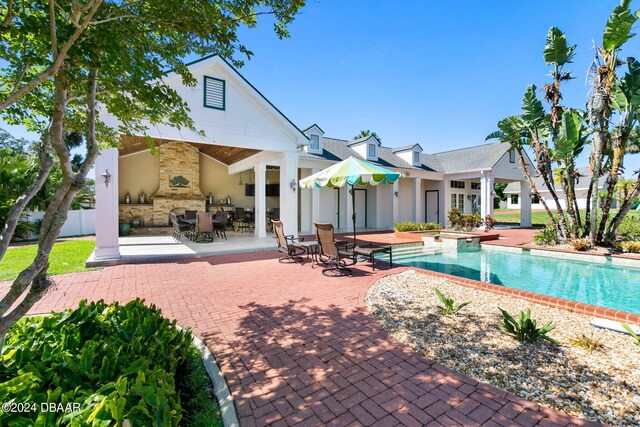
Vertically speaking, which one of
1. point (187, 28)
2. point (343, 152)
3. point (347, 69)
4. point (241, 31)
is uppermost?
point (347, 69)

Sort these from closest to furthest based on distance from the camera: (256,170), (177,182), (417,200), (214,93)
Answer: (214,93) → (256,170) → (177,182) → (417,200)

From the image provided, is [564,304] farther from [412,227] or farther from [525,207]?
[525,207]

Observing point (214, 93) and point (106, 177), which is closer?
point (106, 177)

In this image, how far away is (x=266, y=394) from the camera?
9.58 ft

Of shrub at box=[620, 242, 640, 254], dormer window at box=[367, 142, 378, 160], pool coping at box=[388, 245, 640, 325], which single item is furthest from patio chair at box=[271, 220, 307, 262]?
dormer window at box=[367, 142, 378, 160]

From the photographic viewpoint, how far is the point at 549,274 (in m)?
8.96

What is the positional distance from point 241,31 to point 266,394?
4.69 meters

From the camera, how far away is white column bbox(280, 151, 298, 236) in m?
12.8

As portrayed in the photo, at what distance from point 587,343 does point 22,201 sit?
6.54 metres

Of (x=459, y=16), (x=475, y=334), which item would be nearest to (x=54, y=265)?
(x=475, y=334)

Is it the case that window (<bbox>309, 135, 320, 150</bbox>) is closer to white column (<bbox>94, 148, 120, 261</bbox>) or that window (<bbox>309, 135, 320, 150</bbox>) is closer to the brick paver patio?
white column (<bbox>94, 148, 120, 261</bbox>)

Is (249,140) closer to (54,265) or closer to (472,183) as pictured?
(54,265)

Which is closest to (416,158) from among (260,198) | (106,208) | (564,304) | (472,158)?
(472,158)

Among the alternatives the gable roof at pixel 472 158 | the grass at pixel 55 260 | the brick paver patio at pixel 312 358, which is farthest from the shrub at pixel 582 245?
the grass at pixel 55 260
